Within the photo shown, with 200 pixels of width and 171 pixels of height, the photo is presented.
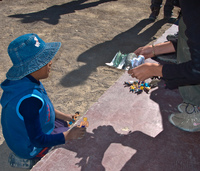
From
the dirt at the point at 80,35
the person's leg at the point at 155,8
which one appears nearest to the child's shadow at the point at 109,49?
the dirt at the point at 80,35

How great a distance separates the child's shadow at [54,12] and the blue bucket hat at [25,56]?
14.2ft

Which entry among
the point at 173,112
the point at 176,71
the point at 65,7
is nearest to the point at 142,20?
the point at 65,7

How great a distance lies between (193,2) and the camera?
174cm

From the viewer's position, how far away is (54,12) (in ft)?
21.4

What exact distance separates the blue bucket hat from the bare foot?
66 centimetres

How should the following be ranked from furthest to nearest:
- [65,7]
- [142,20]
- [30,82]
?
[65,7] → [142,20] → [30,82]

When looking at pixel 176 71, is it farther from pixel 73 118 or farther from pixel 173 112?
pixel 73 118

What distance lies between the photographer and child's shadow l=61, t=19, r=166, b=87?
4.02m

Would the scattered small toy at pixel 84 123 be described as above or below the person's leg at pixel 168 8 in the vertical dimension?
below

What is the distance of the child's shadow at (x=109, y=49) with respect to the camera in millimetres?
4023

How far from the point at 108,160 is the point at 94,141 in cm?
25

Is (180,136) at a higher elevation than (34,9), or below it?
higher

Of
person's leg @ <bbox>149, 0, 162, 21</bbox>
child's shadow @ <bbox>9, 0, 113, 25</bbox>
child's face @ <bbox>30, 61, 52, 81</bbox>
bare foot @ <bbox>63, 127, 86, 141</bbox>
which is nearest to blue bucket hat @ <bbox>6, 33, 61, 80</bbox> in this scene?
child's face @ <bbox>30, 61, 52, 81</bbox>

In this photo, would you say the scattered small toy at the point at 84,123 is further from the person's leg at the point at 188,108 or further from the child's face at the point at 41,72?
the person's leg at the point at 188,108
